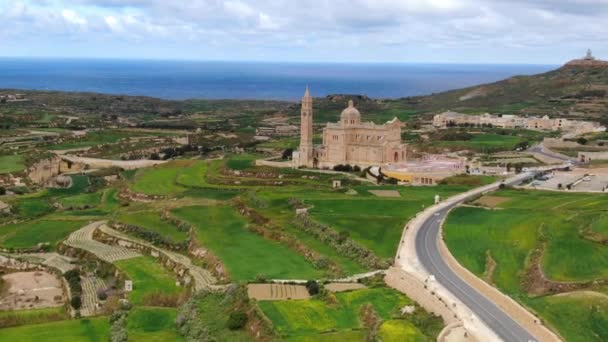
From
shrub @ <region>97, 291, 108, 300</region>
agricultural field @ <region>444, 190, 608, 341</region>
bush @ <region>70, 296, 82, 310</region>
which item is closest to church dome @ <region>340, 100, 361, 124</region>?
agricultural field @ <region>444, 190, 608, 341</region>

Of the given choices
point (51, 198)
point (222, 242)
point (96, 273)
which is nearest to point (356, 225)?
point (222, 242)

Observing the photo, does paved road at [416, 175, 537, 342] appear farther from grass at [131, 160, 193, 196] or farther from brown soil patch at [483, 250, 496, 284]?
grass at [131, 160, 193, 196]

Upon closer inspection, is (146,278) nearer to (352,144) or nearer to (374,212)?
(374,212)

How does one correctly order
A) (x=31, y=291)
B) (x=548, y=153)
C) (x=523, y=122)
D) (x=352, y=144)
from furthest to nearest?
1. (x=523, y=122)
2. (x=548, y=153)
3. (x=352, y=144)
4. (x=31, y=291)

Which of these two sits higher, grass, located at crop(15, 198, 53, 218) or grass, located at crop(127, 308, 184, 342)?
grass, located at crop(127, 308, 184, 342)

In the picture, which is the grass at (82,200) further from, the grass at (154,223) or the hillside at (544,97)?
the hillside at (544,97)

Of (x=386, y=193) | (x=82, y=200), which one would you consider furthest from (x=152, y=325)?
(x=82, y=200)
